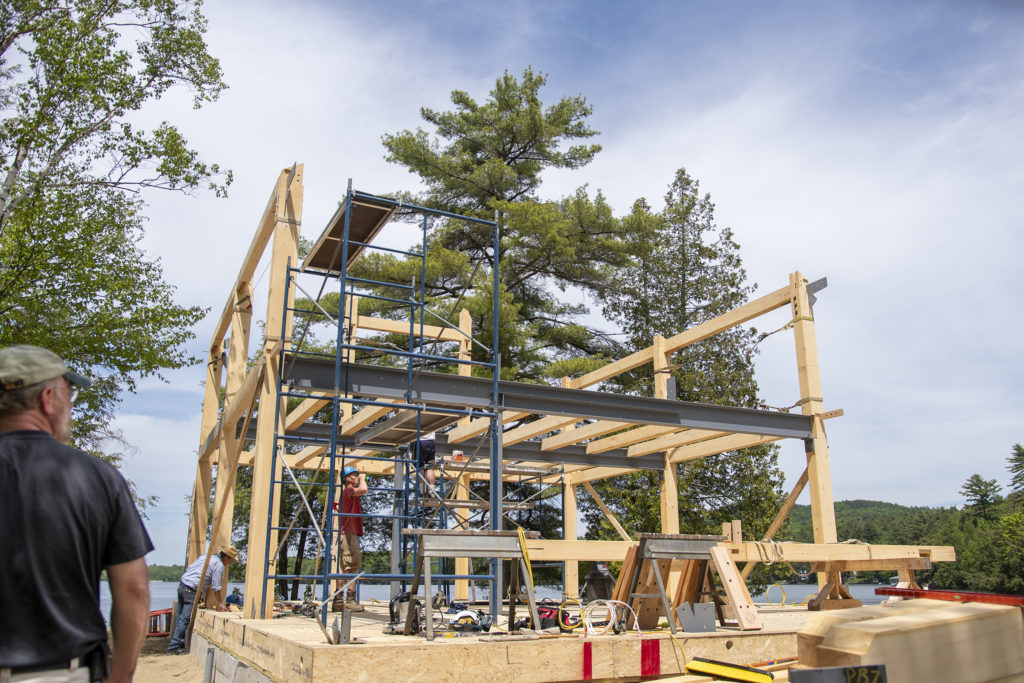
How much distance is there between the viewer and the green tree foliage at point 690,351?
965 inches

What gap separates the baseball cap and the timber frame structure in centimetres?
558

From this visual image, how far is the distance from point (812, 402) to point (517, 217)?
1437 cm

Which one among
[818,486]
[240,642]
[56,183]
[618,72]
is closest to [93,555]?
[240,642]

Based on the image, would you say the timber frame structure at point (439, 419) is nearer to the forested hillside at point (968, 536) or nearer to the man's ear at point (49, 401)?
the man's ear at point (49, 401)

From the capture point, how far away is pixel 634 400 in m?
11.4

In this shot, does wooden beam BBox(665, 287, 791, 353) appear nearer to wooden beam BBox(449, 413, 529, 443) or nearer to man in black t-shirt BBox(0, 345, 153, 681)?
wooden beam BBox(449, 413, 529, 443)

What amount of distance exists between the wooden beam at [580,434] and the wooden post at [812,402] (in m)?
2.89

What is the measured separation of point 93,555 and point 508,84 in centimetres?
2781

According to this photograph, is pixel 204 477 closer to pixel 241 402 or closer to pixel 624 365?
pixel 241 402

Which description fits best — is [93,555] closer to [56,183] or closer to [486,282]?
[56,183]

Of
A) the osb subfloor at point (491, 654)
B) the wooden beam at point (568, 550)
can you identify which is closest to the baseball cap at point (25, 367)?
the osb subfloor at point (491, 654)

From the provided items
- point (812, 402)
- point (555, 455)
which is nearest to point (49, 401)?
point (812, 402)

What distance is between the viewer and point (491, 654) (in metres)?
Answer: 5.87

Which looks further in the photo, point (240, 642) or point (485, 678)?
point (240, 642)
